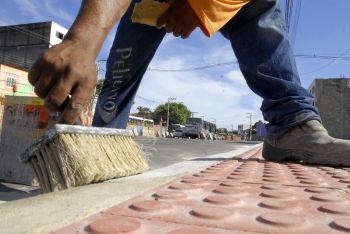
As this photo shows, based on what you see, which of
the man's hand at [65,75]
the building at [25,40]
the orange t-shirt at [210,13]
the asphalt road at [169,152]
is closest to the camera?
the man's hand at [65,75]

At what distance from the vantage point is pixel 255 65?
2795mm

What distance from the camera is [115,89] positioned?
2.68m

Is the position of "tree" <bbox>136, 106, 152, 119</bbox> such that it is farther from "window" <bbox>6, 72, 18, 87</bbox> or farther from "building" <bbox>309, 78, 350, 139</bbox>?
"building" <bbox>309, 78, 350, 139</bbox>

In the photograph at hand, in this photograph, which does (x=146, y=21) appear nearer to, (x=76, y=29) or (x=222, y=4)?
(x=222, y=4)

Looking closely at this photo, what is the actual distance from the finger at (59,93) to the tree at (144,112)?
279ft

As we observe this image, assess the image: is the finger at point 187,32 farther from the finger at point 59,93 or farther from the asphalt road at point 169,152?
the finger at point 59,93

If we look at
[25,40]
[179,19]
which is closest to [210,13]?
[179,19]

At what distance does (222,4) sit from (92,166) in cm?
112

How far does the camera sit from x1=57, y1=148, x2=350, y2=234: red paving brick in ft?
2.87

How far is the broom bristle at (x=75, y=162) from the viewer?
68.3 inches

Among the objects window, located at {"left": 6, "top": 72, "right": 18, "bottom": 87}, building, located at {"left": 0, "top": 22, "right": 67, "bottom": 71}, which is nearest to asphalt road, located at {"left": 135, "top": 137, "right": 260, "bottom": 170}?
window, located at {"left": 6, "top": 72, "right": 18, "bottom": 87}

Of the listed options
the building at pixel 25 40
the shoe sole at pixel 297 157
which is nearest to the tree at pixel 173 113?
the building at pixel 25 40

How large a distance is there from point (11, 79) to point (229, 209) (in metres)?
33.3

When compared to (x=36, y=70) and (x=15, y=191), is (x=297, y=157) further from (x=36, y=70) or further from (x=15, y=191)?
(x=15, y=191)
